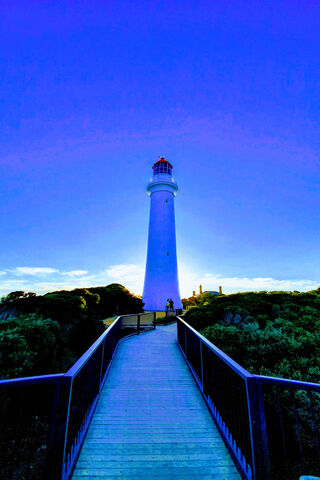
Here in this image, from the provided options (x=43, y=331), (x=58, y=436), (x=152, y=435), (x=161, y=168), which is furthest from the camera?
(x=161, y=168)

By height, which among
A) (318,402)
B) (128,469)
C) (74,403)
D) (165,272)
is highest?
(165,272)

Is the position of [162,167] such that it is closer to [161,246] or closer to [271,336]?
[161,246]

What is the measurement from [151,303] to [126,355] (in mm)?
15508

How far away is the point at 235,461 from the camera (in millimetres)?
2768

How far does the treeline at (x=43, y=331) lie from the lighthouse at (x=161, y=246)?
9501mm

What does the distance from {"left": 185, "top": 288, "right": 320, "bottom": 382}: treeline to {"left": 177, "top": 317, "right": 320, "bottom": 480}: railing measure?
602 millimetres

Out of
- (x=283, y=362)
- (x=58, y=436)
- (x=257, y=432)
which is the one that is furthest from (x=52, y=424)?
(x=283, y=362)

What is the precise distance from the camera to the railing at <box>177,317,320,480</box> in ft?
7.77

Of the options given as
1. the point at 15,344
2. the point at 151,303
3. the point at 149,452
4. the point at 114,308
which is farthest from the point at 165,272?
the point at 149,452

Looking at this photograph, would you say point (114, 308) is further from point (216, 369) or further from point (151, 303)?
point (216, 369)

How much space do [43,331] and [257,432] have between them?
19.0 ft

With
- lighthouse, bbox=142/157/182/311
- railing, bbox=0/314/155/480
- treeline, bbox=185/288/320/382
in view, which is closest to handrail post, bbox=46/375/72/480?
railing, bbox=0/314/155/480

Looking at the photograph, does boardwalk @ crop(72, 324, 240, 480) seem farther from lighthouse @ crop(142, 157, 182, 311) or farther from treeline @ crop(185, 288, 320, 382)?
lighthouse @ crop(142, 157, 182, 311)

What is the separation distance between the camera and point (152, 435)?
3.29m
